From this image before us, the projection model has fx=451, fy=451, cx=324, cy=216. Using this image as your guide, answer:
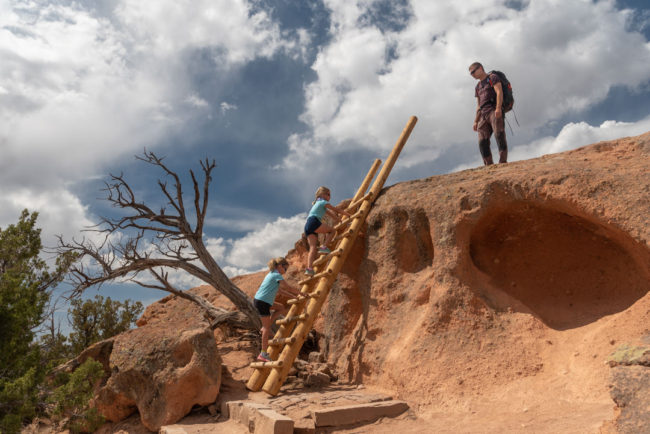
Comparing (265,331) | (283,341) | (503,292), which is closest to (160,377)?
(265,331)

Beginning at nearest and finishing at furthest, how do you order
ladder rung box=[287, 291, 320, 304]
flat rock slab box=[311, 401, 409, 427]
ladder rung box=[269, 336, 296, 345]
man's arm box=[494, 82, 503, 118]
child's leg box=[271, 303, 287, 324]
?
flat rock slab box=[311, 401, 409, 427]
ladder rung box=[269, 336, 296, 345]
ladder rung box=[287, 291, 320, 304]
child's leg box=[271, 303, 287, 324]
man's arm box=[494, 82, 503, 118]

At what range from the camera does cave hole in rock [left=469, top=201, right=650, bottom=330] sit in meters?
5.69

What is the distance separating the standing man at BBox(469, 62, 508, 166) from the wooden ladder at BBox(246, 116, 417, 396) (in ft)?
6.32

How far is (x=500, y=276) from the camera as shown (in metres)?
6.59

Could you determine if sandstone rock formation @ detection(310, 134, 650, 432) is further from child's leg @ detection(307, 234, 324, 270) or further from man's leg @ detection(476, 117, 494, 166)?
man's leg @ detection(476, 117, 494, 166)

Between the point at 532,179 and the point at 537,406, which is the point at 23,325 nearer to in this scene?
the point at 537,406

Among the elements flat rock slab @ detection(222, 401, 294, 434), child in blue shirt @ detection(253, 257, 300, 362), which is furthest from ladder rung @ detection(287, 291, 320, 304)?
flat rock slab @ detection(222, 401, 294, 434)

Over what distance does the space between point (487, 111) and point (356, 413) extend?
5747mm

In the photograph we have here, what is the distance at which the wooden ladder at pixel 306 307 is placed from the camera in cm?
635

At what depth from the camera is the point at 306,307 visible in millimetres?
7199

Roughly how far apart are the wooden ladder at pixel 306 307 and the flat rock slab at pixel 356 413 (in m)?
1.22

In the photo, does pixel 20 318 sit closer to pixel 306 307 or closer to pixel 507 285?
pixel 306 307

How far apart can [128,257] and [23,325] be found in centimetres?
234

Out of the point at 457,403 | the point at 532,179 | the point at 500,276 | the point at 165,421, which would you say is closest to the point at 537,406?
the point at 457,403
